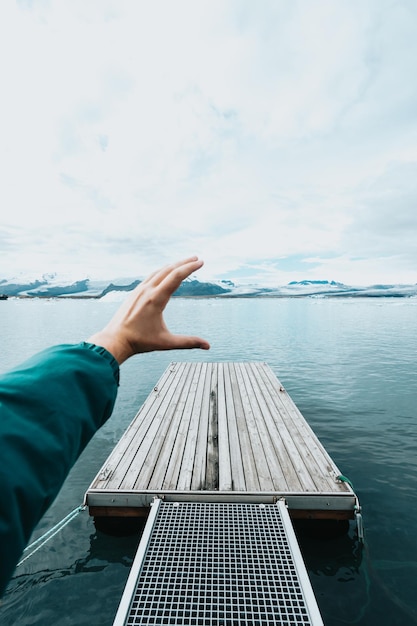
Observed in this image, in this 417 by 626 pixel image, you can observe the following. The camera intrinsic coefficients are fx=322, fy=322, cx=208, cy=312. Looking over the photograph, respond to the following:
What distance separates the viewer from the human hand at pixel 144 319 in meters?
1.64

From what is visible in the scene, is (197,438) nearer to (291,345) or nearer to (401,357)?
(401,357)

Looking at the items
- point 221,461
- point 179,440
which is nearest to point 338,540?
point 221,461

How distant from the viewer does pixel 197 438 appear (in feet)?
28.3

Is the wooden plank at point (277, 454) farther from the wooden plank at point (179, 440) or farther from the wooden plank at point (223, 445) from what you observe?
the wooden plank at point (179, 440)

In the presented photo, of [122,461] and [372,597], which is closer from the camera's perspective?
[372,597]

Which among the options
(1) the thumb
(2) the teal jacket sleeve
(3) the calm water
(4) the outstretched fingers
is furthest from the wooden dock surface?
A: (2) the teal jacket sleeve

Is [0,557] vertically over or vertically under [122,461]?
over

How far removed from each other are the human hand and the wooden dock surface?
548 cm

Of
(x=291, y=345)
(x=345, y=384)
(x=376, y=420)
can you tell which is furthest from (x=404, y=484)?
(x=291, y=345)

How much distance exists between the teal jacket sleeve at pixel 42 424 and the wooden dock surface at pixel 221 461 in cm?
575

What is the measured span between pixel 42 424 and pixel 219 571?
495cm

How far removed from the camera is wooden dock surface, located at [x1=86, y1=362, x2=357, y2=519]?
20.2ft

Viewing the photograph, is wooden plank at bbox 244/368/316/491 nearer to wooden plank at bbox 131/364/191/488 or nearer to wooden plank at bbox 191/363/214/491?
wooden plank at bbox 191/363/214/491

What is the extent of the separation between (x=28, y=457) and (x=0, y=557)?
0.26 meters
